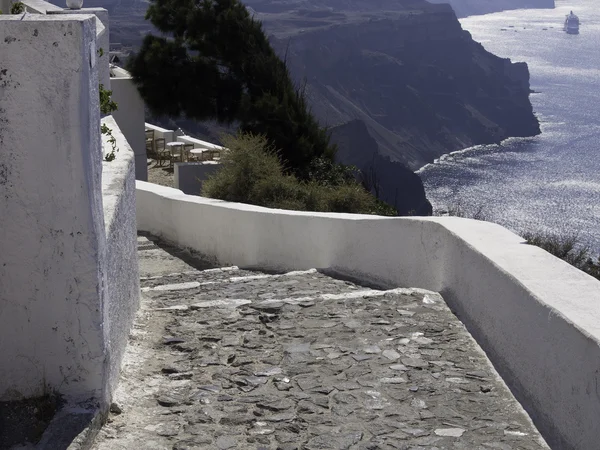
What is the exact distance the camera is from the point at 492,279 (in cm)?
435

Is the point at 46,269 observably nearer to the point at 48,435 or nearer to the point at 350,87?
the point at 48,435

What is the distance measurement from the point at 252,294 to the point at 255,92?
53.3 feet

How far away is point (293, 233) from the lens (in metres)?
7.72

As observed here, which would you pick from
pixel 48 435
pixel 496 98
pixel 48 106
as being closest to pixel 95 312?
pixel 48 435

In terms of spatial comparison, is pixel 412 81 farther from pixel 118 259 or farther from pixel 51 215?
pixel 51 215

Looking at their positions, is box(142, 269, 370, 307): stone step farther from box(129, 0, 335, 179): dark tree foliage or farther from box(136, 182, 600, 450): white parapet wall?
box(129, 0, 335, 179): dark tree foliage

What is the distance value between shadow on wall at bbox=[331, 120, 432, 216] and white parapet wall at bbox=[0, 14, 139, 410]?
58.4 meters

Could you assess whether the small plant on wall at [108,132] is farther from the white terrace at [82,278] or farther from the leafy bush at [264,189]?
the leafy bush at [264,189]

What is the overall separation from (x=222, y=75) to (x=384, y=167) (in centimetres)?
4983

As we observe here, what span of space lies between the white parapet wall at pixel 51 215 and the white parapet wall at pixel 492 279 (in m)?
1.85

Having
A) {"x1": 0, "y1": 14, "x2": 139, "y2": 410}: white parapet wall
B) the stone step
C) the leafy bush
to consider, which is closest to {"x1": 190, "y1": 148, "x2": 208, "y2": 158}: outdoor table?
the leafy bush

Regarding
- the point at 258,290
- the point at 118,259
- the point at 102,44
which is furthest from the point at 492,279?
the point at 102,44

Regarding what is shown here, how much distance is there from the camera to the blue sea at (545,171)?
220 feet

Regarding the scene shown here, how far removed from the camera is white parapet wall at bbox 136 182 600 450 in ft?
10.8
